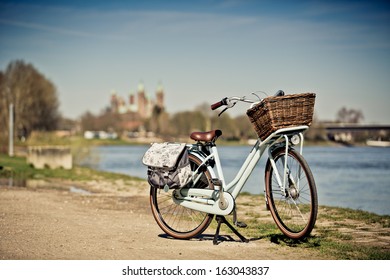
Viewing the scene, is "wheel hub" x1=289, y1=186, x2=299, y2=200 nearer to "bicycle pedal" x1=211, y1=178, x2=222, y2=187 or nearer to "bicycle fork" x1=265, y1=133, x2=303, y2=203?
"bicycle fork" x1=265, y1=133, x2=303, y2=203

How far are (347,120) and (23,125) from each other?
2931 cm

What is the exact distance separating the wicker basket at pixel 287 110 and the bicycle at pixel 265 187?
2.3 inches

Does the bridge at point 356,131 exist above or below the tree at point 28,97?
below

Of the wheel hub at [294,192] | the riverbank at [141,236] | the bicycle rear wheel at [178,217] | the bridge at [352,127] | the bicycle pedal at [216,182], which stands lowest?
the riverbank at [141,236]

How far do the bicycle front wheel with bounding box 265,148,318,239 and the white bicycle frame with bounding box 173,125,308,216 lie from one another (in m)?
0.07

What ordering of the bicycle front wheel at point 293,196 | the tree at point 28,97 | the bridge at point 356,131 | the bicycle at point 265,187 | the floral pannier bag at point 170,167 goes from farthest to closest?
1. the tree at point 28,97
2. the bridge at point 356,131
3. the floral pannier bag at point 170,167
4. the bicycle at point 265,187
5. the bicycle front wheel at point 293,196

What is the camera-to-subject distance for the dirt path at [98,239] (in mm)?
5016

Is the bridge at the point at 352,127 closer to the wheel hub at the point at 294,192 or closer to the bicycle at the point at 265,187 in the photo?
the bicycle at the point at 265,187

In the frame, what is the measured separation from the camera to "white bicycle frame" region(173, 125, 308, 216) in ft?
17.5

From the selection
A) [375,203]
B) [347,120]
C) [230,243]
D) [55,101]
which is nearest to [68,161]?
[347,120]

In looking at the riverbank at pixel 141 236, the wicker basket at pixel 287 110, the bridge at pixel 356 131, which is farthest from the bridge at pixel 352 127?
the wicker basket at pixel 287 110

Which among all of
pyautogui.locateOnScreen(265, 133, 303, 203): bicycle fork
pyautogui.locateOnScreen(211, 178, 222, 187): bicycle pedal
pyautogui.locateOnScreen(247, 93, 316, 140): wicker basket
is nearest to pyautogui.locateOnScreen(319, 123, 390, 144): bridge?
pyautogui.locateOnScreen(265, 133, 303, 203): bicycle fork
